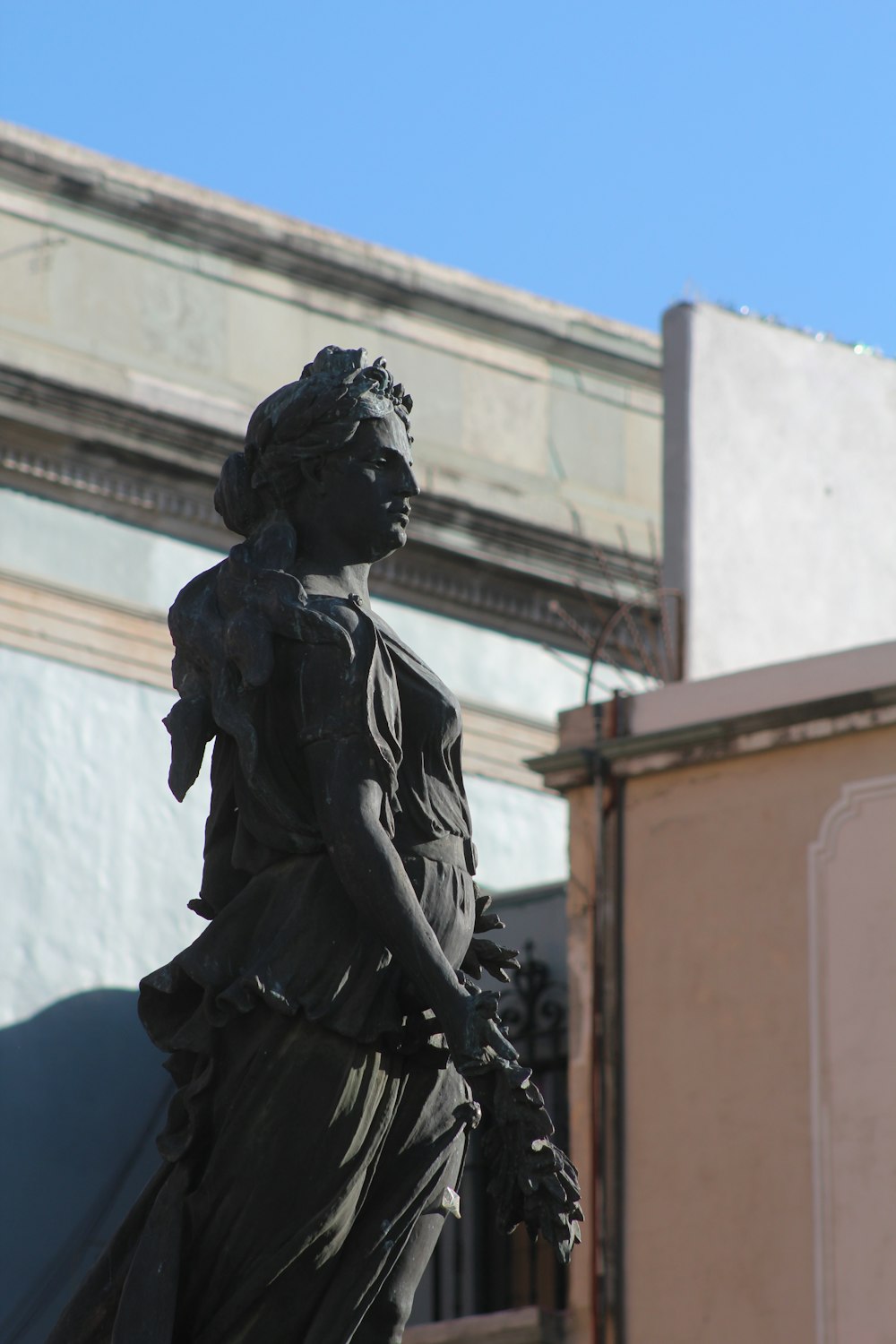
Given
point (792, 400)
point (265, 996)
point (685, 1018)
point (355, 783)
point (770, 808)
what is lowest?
point (265, 996)

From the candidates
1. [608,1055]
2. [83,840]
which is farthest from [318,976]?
[83,840]

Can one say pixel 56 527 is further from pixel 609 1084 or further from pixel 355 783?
pixel 355 783

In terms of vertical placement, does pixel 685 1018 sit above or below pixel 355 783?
above

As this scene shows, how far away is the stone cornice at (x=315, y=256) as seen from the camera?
17.5 m

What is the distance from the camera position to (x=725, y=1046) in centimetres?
1534

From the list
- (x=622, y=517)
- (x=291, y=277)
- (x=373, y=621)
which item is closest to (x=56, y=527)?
(x=291, y=277)

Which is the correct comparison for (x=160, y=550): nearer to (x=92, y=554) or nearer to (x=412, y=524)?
(x=92, y=554)

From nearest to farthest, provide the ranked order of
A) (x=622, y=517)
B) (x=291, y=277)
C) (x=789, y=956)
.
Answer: (x=789, y=956) < (x=291, y=277) < (x=622, y=517)

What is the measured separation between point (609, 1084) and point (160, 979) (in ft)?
34.5

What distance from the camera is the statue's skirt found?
5.22 m

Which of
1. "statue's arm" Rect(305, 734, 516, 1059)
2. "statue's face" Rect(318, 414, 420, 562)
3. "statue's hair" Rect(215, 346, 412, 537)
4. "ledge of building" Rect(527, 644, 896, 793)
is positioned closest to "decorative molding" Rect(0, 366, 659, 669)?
"ledge of building" Rect(527, 644, 896, 793)

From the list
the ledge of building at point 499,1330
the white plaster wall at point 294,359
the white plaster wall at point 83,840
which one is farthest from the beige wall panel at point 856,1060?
the white plaster wall at point 294,359

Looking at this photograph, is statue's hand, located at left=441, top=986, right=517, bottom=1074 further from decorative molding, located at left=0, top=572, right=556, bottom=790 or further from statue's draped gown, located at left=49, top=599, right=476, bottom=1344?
decorative molding, located at left=0, top=572, right=556, bottom=790

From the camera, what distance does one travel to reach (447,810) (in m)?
5.59
